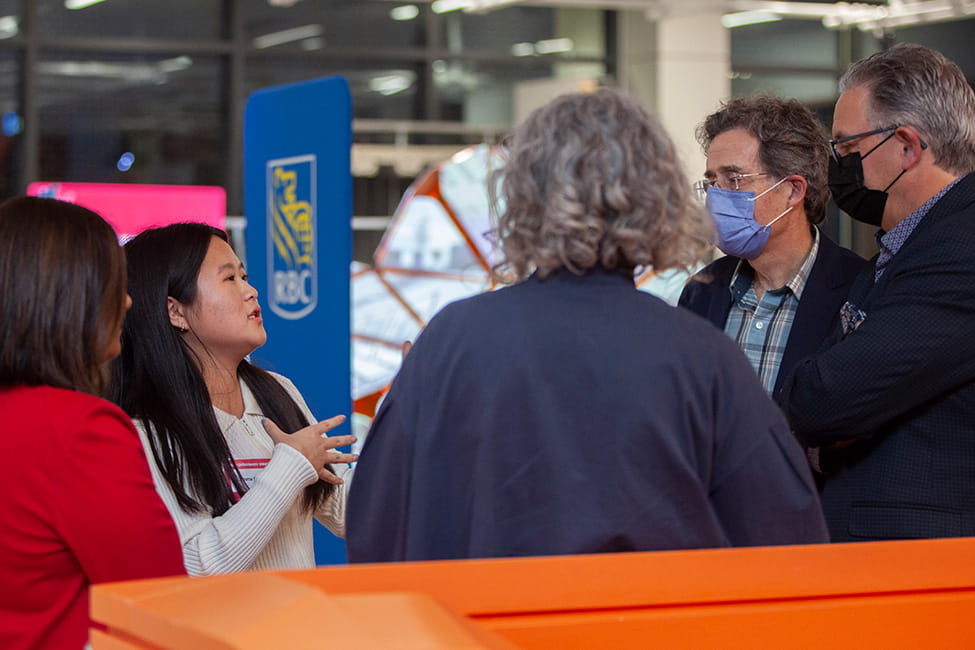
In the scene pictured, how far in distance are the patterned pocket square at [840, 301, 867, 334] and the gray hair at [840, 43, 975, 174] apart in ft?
1.02

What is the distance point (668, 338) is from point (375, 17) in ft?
28.4

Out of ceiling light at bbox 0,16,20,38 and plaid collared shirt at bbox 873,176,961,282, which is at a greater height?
ceiling light at bbox 0,16,20,38

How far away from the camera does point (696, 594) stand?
4.47ft

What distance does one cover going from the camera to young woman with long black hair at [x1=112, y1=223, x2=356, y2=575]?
2.11m

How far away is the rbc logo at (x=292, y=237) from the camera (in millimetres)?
3828

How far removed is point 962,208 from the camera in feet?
7.04

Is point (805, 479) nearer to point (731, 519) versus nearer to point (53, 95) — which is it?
point (731, 519)

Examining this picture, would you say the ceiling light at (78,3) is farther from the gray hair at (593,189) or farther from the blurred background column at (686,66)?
the gray hair at (593,189)

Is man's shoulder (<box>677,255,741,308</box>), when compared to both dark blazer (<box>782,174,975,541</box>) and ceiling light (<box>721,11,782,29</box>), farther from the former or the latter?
ceiling light (<box>721,11,782,29</box>)

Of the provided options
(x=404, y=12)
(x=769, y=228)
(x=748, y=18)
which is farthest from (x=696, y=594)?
(x=748, y=18)

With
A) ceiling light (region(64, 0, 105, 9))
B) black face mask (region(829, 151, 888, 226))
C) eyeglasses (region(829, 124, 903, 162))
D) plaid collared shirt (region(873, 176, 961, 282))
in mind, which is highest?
ceiling light (region(64, 0, 105, 9))

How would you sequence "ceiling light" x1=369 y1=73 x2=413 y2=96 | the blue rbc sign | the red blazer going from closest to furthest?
the red blazer, the blue rbc sign, "ceiling light" x1=369 y1=73 x2=413 y2=96

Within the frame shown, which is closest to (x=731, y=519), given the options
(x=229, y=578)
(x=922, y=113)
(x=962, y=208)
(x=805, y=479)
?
(x=805, y=479)

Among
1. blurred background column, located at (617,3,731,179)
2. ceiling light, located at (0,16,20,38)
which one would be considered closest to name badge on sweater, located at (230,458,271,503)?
ceiling light, located at (0,16,20,38)
